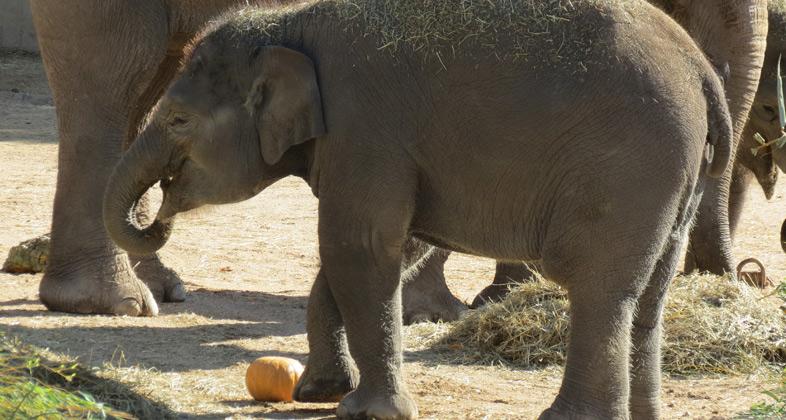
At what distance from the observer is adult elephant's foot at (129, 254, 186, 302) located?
24.1 ft

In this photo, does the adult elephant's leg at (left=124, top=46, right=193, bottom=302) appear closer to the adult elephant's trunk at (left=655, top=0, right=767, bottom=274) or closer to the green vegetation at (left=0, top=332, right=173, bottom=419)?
the green vegetation at (left=0, top=332, right=173, bottom=419)

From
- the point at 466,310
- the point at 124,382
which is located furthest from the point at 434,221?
the point at 466,310

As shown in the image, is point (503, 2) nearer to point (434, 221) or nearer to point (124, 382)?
point (434, 221)

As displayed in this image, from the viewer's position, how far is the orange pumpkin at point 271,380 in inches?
208

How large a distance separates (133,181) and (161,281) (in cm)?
230

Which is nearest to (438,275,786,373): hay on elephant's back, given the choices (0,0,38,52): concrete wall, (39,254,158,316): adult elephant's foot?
(39,254,158,316): adult elephant's foot

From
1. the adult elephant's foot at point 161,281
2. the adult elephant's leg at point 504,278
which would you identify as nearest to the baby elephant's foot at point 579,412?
the adult elephant's leg at point 504,278

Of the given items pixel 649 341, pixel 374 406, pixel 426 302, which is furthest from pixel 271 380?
pixel 426 302

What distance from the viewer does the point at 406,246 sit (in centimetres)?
534

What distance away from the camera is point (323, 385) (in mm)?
5246

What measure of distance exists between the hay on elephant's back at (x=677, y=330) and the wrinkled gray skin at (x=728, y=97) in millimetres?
355

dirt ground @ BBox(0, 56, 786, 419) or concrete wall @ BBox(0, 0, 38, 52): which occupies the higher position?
concrete wall @ BBox(0, 0, 38, 52)

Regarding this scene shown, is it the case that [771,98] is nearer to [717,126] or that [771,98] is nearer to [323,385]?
[717,126]

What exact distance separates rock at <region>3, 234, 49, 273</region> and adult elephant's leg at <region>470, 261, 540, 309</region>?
7.49 ft
